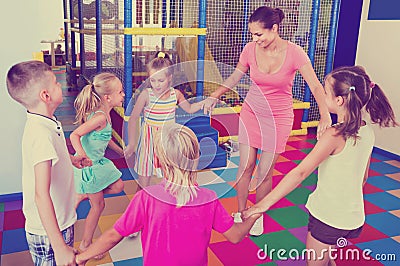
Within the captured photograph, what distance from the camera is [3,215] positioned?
102 inches

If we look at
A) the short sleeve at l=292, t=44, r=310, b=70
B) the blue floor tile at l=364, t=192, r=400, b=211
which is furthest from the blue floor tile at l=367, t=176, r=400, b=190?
the short sleeve at l=292, t=44, r=310, b=70

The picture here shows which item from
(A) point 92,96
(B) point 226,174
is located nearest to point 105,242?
(A) point 92,96

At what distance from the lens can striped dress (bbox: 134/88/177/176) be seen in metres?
2.44

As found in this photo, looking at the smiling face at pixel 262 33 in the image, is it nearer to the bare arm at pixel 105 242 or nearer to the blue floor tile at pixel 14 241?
the bare arm at pixel 105 242

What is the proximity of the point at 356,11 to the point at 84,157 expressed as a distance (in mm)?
3909

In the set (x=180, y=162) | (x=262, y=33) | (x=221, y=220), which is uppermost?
(x=262, y=33)

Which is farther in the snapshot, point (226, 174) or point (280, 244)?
point (226, 174)

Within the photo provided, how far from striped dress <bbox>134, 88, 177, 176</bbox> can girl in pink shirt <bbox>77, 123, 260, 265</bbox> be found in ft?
3.77

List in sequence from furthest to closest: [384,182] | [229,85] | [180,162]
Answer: [384,182], [229,85], [180,162]

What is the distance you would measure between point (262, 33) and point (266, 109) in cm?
45

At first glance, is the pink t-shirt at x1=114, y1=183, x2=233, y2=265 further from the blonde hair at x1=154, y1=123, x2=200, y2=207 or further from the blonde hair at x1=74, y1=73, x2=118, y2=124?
the blonde hair at x1=74, y1=73, x2=118, y2=124

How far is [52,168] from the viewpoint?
147 cm

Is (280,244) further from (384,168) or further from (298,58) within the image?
(384,168)

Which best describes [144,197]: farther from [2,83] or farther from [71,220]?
[2,83]
